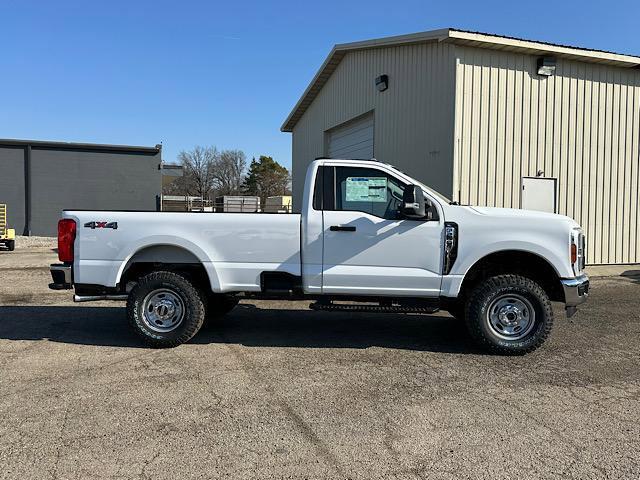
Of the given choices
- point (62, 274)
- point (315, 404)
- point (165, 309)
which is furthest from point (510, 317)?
point (62, 274)

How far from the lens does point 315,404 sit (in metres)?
4.36

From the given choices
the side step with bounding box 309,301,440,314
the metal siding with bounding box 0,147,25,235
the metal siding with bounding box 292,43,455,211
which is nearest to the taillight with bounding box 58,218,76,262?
the side step with bounding box 309,301,440,314

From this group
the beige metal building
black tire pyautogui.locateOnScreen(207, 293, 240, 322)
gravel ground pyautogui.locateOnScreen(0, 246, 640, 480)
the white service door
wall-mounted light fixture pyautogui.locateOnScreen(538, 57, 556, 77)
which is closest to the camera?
gravel ground pyautogui.locateOnScreen(0, 246, 640, 480)

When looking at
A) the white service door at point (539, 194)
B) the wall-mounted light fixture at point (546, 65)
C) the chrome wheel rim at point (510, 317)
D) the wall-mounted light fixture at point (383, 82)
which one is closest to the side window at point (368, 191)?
the chrome wheel rim at point (510, 317)

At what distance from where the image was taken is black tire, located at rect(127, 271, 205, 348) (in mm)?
5910

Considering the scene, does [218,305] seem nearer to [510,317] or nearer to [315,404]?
[315,404]

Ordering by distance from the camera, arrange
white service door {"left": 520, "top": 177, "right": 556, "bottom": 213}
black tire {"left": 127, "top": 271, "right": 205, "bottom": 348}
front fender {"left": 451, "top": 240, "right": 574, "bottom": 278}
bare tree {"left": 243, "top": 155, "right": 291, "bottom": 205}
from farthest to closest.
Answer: bare tree {"left": 243, "top": 155, "right": 291, "bottom": 205}, white service door {"left": 520, "top": 177, "right": 556, "bottom": 213}, black tire {"left": 127, "top": 271, "right": 205, "bottom": 348}, front fender {"left": 451, "top": 240, "right": 574, "bottom": 278}

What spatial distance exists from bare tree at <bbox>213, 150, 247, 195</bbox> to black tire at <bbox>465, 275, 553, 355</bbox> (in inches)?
2883

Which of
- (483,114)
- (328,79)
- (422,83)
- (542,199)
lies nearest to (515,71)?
(483,114)

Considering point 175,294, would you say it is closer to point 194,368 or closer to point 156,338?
point 156,338

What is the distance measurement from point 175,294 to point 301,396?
2.18 m

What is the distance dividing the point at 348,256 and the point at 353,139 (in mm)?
11979

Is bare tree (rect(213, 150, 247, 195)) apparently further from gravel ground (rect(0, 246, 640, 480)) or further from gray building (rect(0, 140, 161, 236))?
gravel ground (rect(0, 246, 640, 480))

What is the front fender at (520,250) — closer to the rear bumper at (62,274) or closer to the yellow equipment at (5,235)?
the rear bumper at (62,274)
